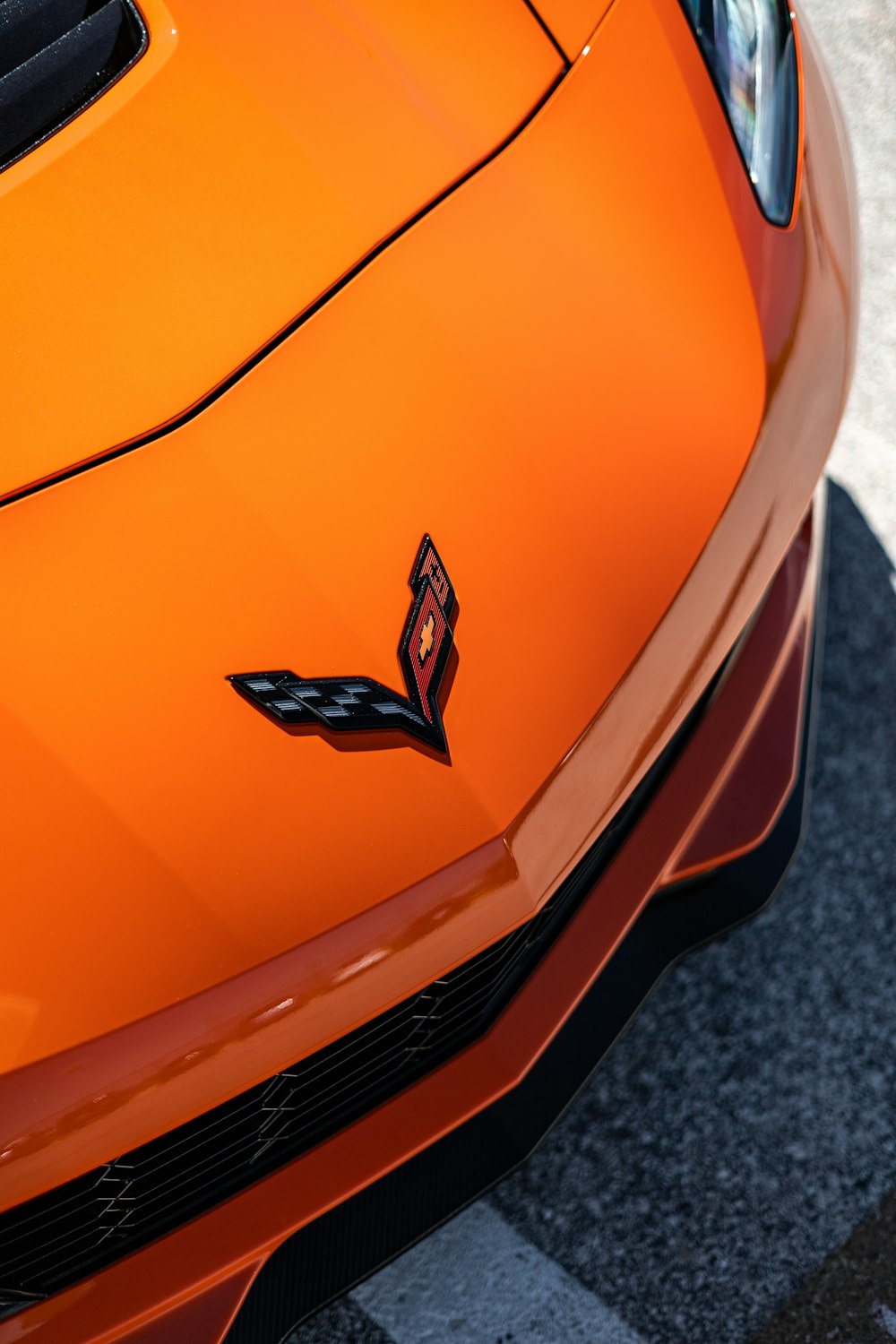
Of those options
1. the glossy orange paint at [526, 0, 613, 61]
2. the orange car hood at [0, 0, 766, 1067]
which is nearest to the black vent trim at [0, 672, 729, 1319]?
the orange car hood at [0, 0, 766, 1067]

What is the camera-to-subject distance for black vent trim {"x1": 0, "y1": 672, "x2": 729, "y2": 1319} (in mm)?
1036

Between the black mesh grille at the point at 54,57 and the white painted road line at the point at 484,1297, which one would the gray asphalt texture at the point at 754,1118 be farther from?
the black mesh grille at the point at 54,57

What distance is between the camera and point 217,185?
4.26 ft

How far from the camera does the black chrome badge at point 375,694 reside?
1.07 m

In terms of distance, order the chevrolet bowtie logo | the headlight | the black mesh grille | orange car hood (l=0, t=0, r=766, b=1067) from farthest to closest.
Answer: the headlight < the black mesh grille < the chevrolet bowtie logo < orange car hood (l=0, t=0, r=766, b=1067)

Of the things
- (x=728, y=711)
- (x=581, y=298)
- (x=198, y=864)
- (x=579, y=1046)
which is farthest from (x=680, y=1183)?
(x=581, y=298)

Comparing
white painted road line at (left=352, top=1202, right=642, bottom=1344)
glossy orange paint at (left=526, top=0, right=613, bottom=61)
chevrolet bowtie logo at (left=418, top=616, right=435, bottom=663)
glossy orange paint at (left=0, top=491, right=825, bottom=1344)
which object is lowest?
white painted road line at (left=352, top=1202, right=642, bottom=1344)

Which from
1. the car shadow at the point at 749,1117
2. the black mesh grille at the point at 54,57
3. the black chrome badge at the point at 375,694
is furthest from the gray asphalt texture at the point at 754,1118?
the black mesh grille at the point at 54,57

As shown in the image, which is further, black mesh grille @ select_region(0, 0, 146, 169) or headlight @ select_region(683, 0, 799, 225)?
headlight @ select_region(683, 0, 799, 225)

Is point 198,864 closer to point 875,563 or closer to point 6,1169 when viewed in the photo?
point 6,1169

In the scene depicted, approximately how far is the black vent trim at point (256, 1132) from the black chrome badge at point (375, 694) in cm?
25

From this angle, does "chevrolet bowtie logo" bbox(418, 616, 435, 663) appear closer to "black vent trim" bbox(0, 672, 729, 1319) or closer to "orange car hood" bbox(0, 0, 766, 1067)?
"orange car hood" bbox(0, 0, 766, 1067)

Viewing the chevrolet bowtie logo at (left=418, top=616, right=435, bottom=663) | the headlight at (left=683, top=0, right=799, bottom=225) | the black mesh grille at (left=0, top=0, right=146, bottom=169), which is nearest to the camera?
the chevrolet bowtie logo at (left=418, top=616, right=435, bottom=663)

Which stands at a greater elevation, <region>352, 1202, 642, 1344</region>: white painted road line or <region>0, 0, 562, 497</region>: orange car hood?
<region>0, 0, 562, 497</region>: orange car hood
